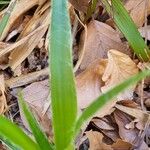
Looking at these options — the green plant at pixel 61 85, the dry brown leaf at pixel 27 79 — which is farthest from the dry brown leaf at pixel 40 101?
the green plant at pixel 61 85

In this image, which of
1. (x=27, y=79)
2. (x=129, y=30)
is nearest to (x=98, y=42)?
(x=129, y=30)

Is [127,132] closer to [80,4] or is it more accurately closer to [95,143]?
[95,143]

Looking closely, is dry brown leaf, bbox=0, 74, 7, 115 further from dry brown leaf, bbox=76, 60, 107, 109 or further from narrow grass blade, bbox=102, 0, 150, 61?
narrow grass blade, bbox=102, 0, 150, 61

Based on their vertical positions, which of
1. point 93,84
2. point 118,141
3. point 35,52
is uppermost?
point 35,52

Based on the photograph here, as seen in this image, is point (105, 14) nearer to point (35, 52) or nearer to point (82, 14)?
point (82, 14)

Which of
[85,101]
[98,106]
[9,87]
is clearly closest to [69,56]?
[98,106]

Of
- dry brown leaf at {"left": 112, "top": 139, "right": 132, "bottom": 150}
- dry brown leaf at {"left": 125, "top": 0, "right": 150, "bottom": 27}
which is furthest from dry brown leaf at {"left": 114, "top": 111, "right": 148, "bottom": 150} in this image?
dry brown leaf at {"left": 125, "top": 0, "right": 150, "bottom": 27}
